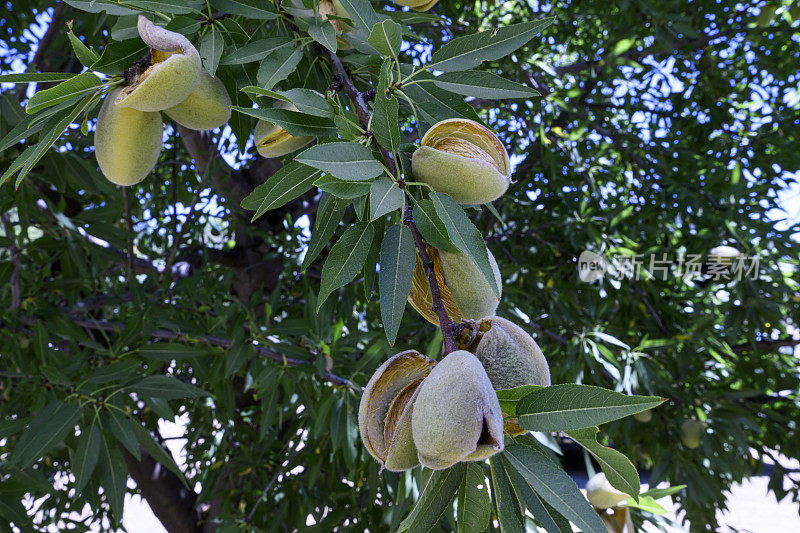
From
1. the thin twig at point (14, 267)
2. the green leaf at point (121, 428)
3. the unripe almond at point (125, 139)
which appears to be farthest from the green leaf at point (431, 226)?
the thin twig at point (14, 267)

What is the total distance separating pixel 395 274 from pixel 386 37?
0.29 meters

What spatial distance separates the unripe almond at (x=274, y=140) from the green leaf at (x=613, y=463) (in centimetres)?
52

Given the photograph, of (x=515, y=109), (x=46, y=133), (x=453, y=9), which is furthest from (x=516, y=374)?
(x=453, y=9)

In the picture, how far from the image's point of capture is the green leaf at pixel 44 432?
1.21 m

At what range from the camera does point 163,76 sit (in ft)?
2.37

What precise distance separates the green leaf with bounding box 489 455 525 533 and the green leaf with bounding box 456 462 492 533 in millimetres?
17

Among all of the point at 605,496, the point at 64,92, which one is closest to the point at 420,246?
the point at 64,92

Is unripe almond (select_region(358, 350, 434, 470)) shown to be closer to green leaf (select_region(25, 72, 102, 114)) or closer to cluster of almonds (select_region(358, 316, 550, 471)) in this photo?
cluster of almonds (select_region(358, 316, 550, 471))

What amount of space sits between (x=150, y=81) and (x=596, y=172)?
2369 millimetres

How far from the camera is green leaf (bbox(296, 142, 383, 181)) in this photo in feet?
1.99

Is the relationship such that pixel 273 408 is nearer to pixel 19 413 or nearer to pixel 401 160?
pixel 19 413

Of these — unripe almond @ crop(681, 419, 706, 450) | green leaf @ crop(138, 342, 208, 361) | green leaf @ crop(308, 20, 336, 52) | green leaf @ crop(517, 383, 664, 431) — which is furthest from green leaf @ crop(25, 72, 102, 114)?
unripe almond @ crop(681, 419, 706, 450)

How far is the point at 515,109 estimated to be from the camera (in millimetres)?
2686

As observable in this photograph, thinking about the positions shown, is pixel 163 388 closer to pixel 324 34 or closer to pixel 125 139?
pixel 125 139
